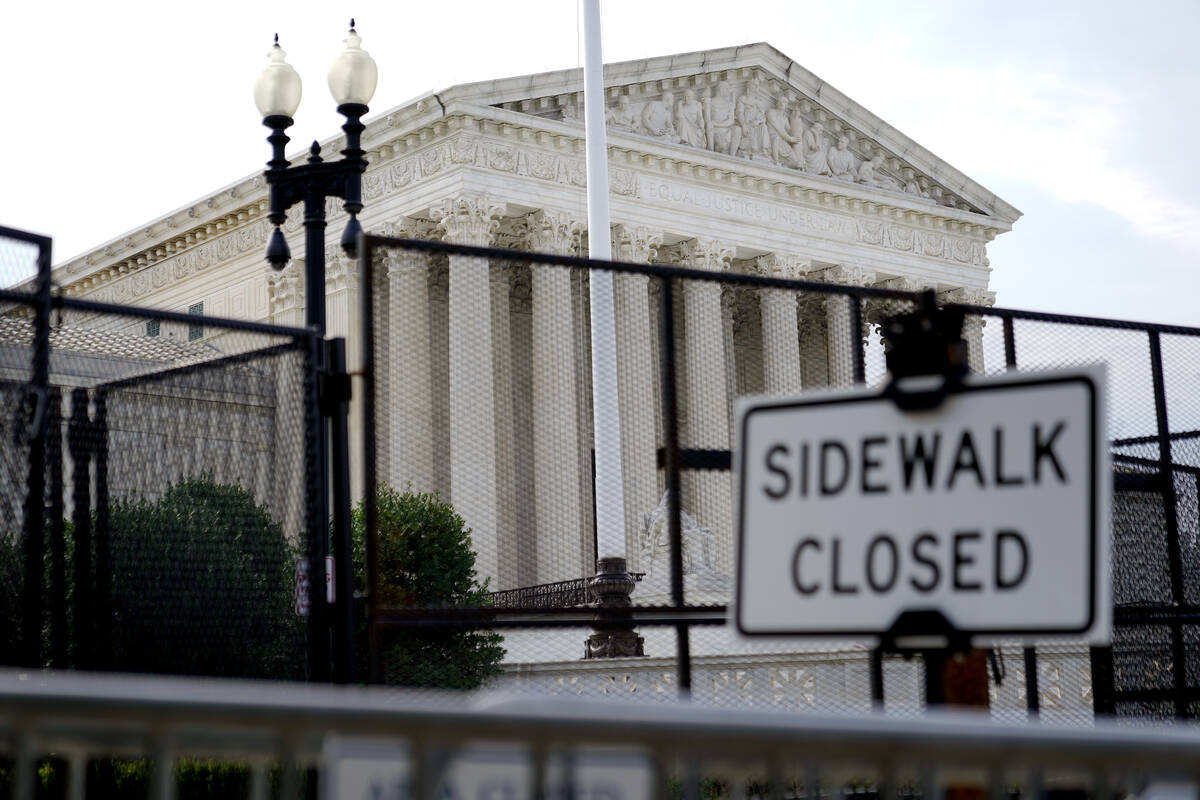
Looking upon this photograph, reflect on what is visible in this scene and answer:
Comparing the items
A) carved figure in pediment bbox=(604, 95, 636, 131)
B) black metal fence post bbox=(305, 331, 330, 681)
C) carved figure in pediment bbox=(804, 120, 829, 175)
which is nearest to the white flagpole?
black metal fence post bbox=(305, 331, 330, 681)

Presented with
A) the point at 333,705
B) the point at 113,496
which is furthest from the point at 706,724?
the point at 113,496

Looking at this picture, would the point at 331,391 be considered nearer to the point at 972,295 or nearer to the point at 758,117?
the point at 758,117

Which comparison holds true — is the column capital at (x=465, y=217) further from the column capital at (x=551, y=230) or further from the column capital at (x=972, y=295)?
the column capital at (x=972, y=295)

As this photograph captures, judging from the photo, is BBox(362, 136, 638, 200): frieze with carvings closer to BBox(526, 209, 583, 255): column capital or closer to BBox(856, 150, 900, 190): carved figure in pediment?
BBox(526, 209, 583, 255): column capital

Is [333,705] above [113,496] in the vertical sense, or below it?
below

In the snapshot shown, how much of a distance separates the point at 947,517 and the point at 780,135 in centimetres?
4587

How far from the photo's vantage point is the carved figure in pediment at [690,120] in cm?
4581

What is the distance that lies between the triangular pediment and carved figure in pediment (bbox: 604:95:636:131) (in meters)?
0.03

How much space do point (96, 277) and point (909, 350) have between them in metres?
50.9

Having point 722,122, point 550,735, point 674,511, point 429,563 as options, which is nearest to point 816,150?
point 722,122

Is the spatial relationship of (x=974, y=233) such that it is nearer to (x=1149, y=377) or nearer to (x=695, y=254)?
(x=695, y=254)

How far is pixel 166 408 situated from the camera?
908cm

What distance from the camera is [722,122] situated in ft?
154

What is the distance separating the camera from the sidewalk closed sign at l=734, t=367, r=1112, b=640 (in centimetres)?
352
